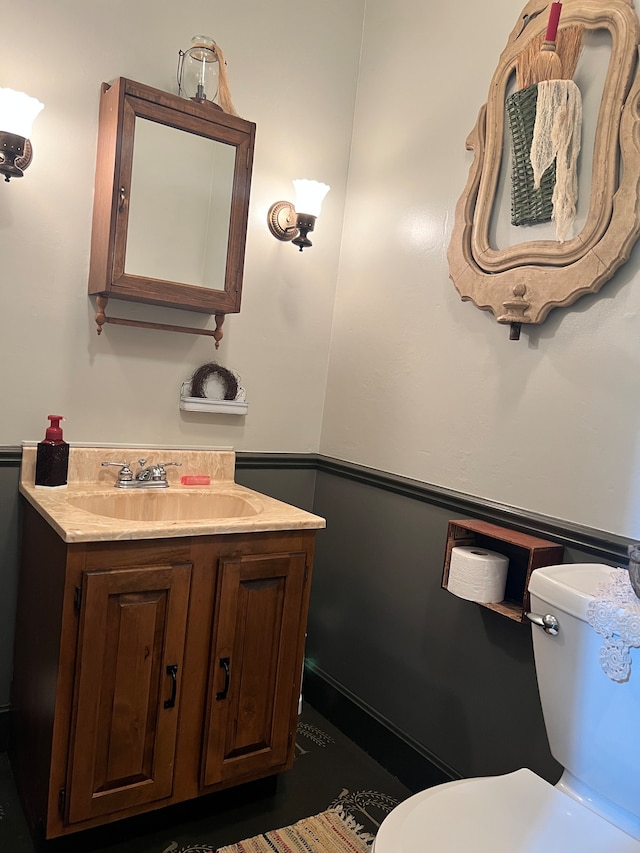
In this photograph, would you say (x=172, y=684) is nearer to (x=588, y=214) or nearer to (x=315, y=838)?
(x=315, y=838)

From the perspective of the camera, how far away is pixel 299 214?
2.11 metres

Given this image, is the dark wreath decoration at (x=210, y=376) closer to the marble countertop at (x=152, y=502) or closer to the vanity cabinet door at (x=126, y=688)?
the marble countertop at (x=152, y=502)

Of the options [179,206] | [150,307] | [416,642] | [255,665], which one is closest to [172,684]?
[255,665]

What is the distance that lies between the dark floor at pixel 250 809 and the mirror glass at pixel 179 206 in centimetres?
147

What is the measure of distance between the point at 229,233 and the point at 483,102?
0.84m

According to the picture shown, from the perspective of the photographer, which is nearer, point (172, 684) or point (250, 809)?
point (172, 684)

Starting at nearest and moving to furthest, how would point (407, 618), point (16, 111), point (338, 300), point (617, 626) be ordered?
1. point (617, 626)
2. point (16, 111)
3. point (407, 618)
4. point (338, 300)

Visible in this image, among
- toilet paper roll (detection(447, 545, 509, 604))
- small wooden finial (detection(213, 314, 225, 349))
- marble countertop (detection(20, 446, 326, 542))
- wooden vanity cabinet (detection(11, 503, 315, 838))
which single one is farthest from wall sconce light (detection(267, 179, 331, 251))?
toilet paper roll (detection(447, 545, 509, 604))

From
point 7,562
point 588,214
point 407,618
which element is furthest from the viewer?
point 407,618

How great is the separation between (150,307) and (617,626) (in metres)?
1.58

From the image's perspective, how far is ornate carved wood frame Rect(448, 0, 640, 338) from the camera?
1439mm

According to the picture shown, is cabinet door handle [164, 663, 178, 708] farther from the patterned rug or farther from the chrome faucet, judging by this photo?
the chrome faucet

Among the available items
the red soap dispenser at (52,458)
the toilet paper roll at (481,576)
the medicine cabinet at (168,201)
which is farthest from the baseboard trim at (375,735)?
the medicine cabinet at (168,201)

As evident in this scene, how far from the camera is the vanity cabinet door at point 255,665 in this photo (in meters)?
1.64
